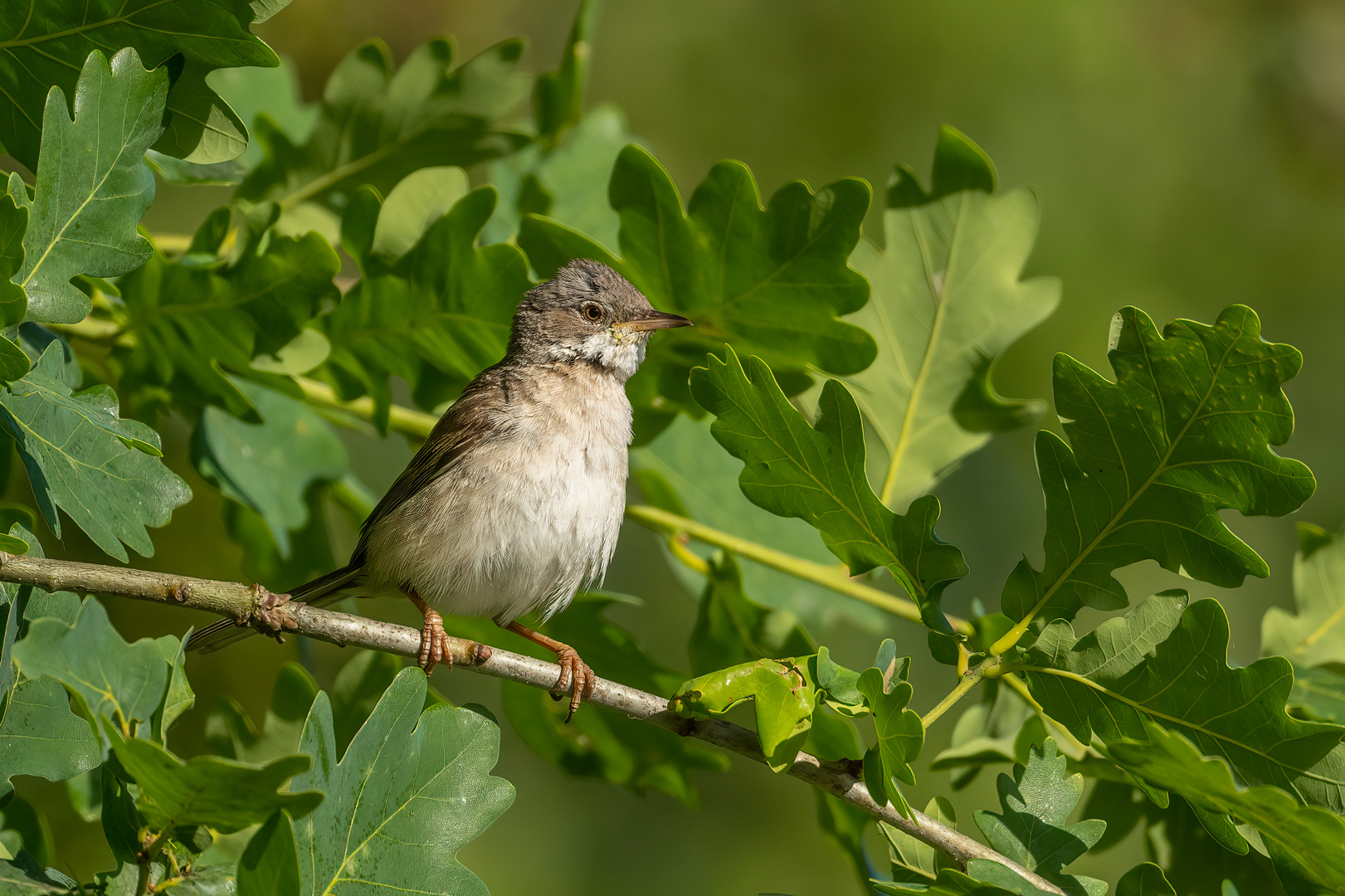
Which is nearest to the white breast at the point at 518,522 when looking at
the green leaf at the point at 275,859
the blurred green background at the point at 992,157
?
the green leaf at the point at 275,859

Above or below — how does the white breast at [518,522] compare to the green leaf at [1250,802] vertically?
below

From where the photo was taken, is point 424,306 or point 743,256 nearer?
point 743,256

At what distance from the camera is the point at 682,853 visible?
6223mm

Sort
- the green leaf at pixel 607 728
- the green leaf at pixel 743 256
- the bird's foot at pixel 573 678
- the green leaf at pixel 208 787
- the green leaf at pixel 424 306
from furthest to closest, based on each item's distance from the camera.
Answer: the green leaf at pixel 607 728 → the green leaf at pixel 424 306 → the green leaf at pixel 743 256 → the bird's foot at pixel 573 678 → the green leaf at pixel 208 787

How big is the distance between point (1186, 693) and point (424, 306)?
227 centimetres

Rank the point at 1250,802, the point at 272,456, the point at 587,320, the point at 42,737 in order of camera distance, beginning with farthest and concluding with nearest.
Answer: the point at 587,320, the point at 272,456, the point at 42,737, the point at 1250,802

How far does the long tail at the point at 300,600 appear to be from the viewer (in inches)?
138

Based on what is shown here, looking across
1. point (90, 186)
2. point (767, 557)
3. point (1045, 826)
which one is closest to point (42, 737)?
point (90, 186)

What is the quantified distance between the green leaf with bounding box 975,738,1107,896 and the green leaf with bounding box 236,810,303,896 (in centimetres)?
132

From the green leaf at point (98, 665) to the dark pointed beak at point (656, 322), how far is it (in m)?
1.94

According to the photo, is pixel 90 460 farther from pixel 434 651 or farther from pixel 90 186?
pixel 434 651

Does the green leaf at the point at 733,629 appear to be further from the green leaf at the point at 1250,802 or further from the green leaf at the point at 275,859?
the green leaf at the point at 275,859

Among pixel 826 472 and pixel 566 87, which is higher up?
pixel 566 87

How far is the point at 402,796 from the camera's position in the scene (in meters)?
2.20
